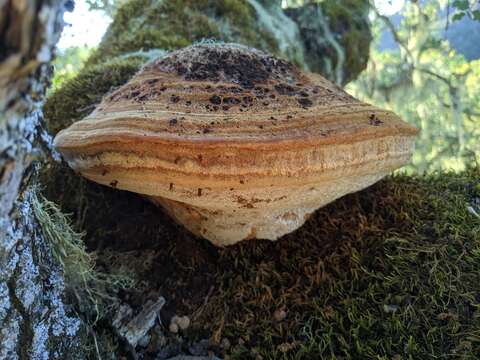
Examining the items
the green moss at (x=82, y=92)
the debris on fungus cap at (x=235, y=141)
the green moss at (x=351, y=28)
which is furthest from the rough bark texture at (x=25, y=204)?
the green moss at (x=351, y=28)

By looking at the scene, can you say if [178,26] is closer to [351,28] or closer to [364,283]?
[351,28]

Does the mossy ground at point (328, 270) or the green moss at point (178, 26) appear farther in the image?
the green moss at point (178, 26)

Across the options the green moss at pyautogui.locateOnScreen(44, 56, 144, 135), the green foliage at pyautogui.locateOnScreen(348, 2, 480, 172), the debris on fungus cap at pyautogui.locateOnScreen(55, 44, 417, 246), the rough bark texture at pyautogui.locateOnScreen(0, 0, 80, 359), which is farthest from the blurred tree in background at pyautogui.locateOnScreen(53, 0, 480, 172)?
the rough bark texture at pyautogui.locateOnScreen(0, 0, 80, 359)

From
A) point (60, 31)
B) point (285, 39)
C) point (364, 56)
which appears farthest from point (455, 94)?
point (60, 31)

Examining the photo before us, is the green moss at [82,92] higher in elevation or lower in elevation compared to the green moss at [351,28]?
higher

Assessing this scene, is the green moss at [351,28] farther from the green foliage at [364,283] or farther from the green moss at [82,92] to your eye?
the green foliage at [364,283]

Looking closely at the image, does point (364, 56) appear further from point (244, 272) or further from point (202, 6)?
point (244, 272)
